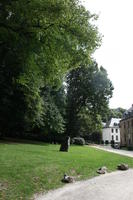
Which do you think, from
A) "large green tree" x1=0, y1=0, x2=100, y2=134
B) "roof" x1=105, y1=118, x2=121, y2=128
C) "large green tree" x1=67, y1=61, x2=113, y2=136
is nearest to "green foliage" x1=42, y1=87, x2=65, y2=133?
"large green tree" x1=67, y1=61, x2=113, y2=136

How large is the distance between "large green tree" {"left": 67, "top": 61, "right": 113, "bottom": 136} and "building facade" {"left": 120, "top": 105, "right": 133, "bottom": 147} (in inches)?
364

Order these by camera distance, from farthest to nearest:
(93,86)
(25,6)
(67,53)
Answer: (93,86)
(67,53)
(25,6)

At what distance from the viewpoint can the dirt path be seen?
884 cm

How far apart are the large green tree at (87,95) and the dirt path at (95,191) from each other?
3749cm

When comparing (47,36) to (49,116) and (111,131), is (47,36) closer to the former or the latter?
(49,116)

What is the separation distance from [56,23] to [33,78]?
419 centimetres

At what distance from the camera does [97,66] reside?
50438mm

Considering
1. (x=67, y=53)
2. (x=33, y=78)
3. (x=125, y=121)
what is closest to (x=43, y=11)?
(x=67, y=53)

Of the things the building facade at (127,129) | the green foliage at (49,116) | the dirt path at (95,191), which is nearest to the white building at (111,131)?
the building facade at (127,129)

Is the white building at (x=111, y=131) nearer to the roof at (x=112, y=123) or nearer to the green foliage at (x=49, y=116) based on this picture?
the roof at (x=112, y=123)

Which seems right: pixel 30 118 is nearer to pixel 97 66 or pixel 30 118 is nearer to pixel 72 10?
pixel 72 10

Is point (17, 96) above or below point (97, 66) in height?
below

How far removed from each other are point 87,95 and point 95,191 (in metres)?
41.1

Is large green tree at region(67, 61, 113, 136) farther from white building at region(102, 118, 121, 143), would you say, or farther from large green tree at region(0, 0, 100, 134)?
white building at region(102, 118, 121, 143)
